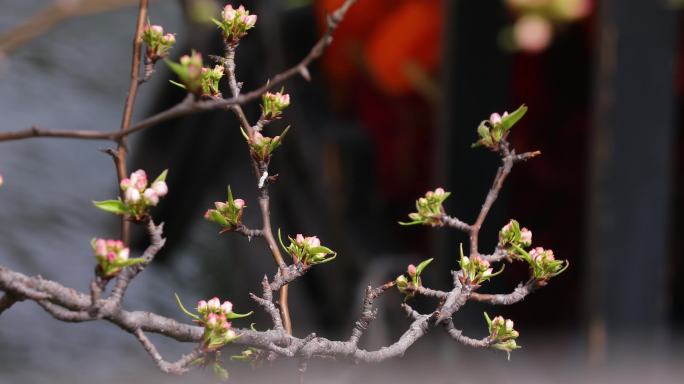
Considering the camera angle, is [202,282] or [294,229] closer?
[294,229]

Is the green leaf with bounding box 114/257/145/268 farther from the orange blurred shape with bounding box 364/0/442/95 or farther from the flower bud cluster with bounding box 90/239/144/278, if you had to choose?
the orange blurred shape with bounding box 364/0/442/95

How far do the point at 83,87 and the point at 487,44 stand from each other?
1.15 metres

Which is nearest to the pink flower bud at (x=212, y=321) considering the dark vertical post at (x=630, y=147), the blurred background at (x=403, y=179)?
the blurred background at (x=403, y=179)

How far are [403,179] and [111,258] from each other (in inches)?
41.6

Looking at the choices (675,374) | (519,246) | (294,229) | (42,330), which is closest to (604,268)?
(675,374)

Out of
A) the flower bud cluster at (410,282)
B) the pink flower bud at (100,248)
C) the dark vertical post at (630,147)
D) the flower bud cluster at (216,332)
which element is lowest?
the flower bud cluster at (216,332)

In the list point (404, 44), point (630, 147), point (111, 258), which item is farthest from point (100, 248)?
point (404, 44)

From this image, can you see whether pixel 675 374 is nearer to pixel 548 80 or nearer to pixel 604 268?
pixel 604 268

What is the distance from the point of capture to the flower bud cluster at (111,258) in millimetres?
188

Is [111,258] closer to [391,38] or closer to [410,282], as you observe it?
[410,282]

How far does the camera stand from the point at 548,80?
1.11 metres

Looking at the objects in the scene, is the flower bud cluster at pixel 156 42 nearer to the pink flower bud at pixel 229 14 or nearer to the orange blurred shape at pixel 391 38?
the pink flower bud at pixel 229 14

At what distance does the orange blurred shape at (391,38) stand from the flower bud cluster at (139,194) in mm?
888

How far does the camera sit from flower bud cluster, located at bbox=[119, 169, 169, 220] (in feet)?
0.66
